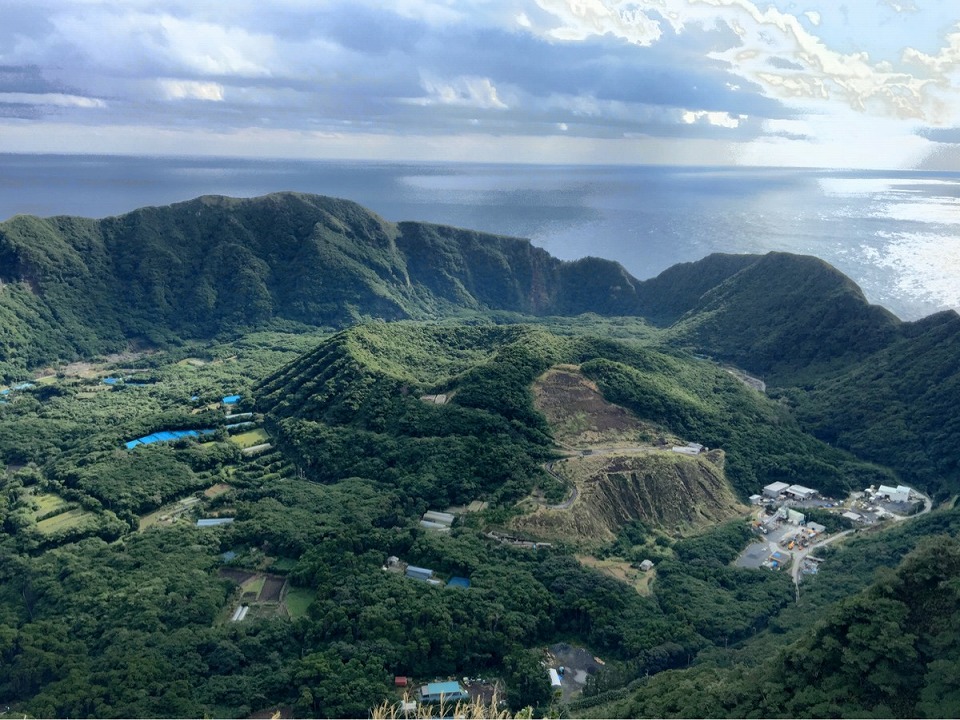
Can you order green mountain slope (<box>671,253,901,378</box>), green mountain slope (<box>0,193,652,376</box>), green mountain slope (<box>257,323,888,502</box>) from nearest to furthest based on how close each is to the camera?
green mountain slope (<box>257,323,888,502</box>), green mountain slope (<box>671,253,901,378</box>), green mountain slope (<box>0,193,652,376</box>)

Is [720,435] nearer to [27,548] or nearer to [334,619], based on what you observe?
[334,619]

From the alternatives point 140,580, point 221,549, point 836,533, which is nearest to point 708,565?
point 836,533

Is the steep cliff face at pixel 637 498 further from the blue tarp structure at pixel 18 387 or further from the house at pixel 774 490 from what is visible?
the blue tarp structure at pixel 18 387

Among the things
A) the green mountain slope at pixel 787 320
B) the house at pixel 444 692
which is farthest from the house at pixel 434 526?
the green mountain slope at pixel 787 320

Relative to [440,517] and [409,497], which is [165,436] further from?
[440,517]

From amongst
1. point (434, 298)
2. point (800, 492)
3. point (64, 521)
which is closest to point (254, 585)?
point (64, 521)

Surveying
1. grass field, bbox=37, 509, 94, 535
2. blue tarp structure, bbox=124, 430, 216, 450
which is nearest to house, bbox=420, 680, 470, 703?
grass field, bbox=37, 509, 94, 535

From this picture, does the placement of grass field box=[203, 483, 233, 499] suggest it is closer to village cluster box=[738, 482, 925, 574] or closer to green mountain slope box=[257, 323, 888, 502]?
green mountain slope box=[257, 323, 888, 502]
